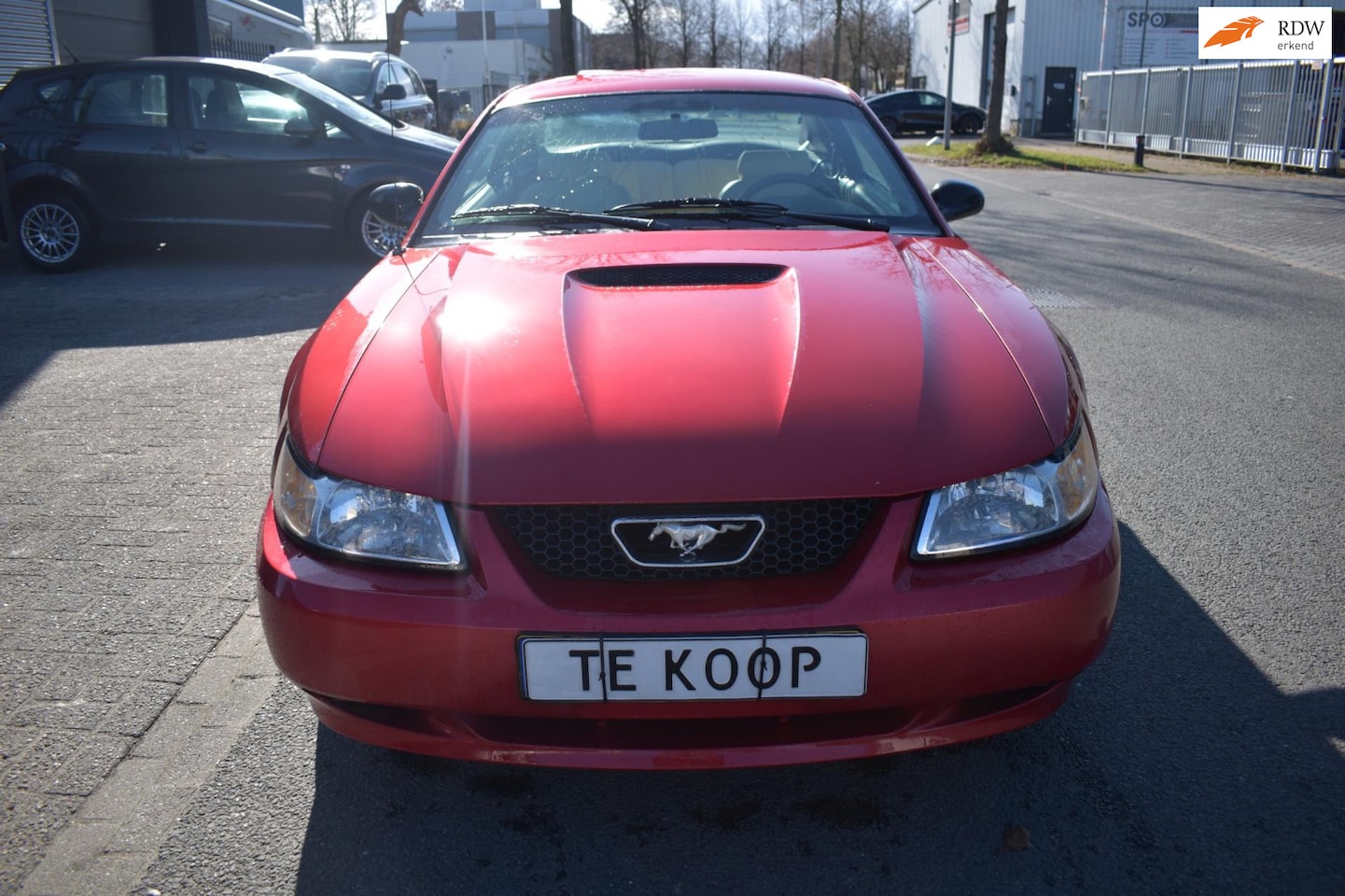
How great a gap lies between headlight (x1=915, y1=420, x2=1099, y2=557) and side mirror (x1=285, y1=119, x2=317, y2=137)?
879 centimetres

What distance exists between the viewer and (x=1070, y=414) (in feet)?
7.65

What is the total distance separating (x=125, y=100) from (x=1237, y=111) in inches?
808

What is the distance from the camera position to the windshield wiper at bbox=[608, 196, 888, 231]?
3293mm

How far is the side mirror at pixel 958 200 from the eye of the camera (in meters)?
3.76

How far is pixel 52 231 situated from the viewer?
9430 mm

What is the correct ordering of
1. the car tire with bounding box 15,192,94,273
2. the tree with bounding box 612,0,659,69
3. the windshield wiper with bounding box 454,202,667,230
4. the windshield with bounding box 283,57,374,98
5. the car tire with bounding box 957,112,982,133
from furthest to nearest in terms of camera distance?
the tree with bounding box 612,0,659,69 < the car tire with bounding box 957,112,982,133 < the windshield with bounding box 283,57,374,98 < the car tire with bounding box 15,192,94,273 < the windshield wiper with bounding box 454,202,667,230

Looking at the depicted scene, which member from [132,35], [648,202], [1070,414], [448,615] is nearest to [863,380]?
[1070,414]

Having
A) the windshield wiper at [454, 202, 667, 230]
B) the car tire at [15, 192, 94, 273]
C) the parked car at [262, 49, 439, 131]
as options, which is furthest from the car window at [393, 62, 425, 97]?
the windshield wiper at [454, 202, 667, 230]

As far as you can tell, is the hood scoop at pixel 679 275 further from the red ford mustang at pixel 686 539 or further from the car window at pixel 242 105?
the car window at pixel 242 105

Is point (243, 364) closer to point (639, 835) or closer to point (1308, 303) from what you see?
point (639, 835)

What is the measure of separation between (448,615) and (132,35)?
62.0ft

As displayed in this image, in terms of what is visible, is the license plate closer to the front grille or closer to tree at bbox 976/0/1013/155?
the front grille

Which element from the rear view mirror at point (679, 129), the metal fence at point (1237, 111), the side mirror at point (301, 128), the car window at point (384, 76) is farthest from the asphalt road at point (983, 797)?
the metal fence at point (1237, 111)

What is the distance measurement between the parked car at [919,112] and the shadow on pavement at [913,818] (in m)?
39.8
